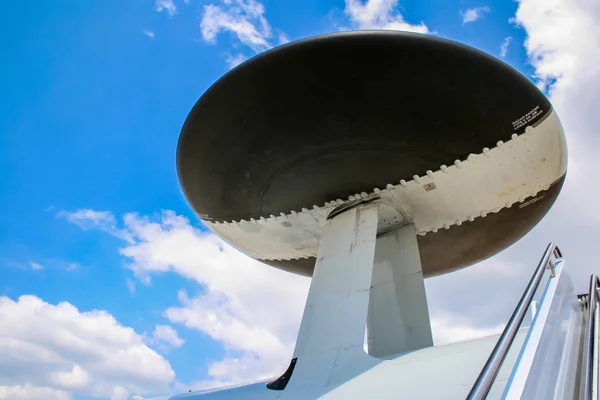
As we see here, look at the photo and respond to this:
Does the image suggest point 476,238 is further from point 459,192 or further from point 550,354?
point 550,354

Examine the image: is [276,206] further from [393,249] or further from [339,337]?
[339,337]

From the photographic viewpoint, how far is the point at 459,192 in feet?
16.4

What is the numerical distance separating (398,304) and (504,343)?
3.06 m

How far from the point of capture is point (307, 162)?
482 cm

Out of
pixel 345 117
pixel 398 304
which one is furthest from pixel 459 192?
pixel 345 117

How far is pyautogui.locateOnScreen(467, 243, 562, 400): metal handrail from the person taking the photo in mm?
1606

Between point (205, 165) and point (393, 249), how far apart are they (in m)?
2.53

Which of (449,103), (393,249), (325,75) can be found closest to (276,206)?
(393,249)

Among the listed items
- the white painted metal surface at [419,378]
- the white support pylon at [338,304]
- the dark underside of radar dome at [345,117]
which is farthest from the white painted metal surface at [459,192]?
the white painted metal surface at [419,378]

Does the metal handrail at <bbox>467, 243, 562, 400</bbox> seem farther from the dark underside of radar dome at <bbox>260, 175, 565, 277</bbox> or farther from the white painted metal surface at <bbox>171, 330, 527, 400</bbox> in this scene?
the dark underside of radar dome at <bbox>260, 175, 565, 277</bbox>

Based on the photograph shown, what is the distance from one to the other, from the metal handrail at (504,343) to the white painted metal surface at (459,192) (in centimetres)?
163

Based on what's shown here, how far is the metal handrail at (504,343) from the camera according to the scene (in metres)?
1.61

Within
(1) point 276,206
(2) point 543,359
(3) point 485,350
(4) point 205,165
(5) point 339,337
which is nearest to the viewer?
(2) point 543,359

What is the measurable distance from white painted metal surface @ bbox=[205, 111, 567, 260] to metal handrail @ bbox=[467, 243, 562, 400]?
5.36ft
